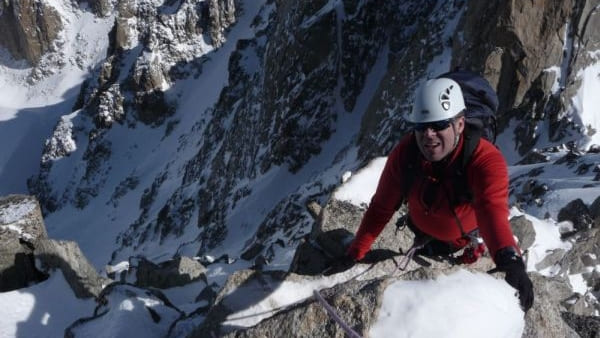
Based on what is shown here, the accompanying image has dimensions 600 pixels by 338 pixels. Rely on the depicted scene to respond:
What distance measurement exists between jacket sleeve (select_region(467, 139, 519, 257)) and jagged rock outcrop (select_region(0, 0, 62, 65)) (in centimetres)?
12095

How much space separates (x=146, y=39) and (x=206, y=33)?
10.5m

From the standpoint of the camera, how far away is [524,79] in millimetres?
22453

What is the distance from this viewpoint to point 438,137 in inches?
181

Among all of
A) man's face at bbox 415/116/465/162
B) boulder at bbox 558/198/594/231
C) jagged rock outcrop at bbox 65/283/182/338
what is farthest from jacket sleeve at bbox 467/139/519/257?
boulder at bbox 558/198/594/231

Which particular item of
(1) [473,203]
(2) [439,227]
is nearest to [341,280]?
(2) [439,227]

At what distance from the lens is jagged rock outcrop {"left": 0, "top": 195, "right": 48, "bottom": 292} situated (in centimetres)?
963

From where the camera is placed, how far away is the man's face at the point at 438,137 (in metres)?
4.61

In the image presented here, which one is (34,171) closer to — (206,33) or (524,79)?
(206,33)

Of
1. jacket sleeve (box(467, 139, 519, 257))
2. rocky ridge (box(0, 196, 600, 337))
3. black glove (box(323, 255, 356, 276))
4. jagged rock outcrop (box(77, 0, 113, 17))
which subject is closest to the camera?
jacket sleeve (box(467, 139, 519, 257))

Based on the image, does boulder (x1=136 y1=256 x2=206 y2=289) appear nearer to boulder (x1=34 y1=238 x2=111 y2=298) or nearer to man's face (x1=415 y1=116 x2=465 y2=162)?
boulder (x1=34 y1=238 x2=111 y2=298)

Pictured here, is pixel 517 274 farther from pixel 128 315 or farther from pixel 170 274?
pixel 170 274

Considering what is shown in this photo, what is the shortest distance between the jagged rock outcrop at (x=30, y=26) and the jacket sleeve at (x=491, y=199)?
120945mm

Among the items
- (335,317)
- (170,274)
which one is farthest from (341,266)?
(170,274)

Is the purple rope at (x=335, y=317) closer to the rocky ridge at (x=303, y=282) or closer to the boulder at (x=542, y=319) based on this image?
the rocky ridge at (x=303, y=282)
